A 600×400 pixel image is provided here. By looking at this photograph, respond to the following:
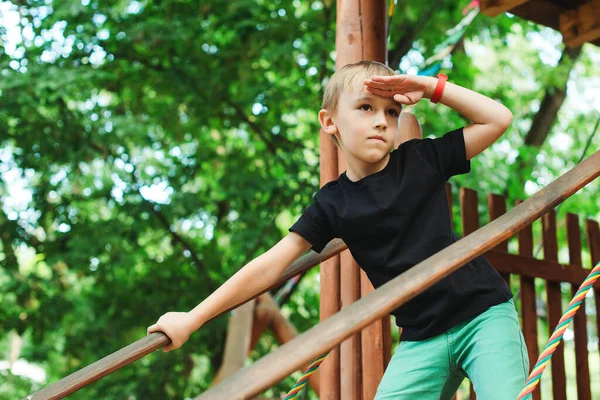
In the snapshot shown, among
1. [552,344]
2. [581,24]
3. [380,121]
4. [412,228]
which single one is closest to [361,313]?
[552,344]

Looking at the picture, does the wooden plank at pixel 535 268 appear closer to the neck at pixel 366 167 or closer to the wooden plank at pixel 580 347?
the wooden plank at pixel 580 347

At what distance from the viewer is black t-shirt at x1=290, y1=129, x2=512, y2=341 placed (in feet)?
6.06

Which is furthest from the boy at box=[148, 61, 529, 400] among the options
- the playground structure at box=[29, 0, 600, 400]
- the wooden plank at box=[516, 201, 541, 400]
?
the wooden plank at box=[516, 201, 541, 400]

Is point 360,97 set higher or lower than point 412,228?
higher

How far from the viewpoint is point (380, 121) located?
6.34 feet

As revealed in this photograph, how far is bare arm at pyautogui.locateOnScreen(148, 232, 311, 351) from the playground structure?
47 mm

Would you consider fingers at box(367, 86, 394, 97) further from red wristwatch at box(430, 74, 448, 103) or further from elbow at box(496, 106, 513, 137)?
elbow at box(496, 106, 513, 137)

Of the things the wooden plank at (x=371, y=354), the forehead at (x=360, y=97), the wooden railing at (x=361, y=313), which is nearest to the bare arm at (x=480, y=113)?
the forehead at (x=360, y=97)

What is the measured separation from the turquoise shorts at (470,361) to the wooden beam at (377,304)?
0.29m

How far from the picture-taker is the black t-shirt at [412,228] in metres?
1.85

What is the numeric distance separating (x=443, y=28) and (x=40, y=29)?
13.1 feet

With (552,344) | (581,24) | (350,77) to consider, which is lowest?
(552,344)

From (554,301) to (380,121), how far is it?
6.80 ft

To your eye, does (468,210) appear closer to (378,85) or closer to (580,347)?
(580,347)
